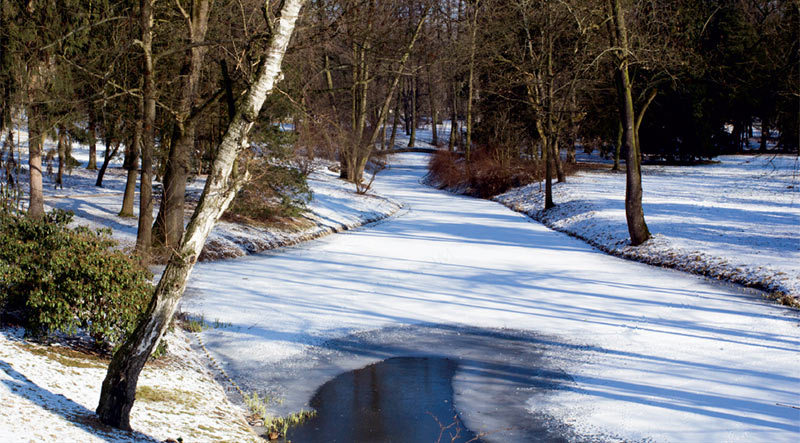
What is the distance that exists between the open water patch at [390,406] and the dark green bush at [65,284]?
2.42 meters

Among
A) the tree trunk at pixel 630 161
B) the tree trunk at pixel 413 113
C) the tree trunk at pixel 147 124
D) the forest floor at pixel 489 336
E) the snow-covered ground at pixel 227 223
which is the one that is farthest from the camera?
the tree trunk at pixel 413 113

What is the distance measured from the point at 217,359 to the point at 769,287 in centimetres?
1071

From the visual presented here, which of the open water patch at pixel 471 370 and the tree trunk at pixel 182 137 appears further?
the tree trunk at pixel 182 137

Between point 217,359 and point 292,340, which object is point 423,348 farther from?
point 217,359

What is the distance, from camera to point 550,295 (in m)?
12.6

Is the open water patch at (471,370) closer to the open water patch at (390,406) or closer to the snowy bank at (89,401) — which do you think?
the open water patch at (390,406)

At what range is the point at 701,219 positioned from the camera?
63.9 feet

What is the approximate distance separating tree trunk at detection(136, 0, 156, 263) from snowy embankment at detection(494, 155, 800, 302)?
39.7ft

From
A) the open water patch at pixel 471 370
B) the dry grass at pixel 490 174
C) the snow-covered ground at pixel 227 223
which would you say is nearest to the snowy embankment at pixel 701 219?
the dry grass at pixel 490 174

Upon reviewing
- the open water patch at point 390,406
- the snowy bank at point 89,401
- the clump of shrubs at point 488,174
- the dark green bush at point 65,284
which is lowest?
the open water patch at point 390,406

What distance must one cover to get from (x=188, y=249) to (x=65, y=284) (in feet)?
8.26

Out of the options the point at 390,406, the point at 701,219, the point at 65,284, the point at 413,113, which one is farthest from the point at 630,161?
the point at 413,113

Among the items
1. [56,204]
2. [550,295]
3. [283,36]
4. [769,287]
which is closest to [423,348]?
[550,295]

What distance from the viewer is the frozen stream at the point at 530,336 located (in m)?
7.05
